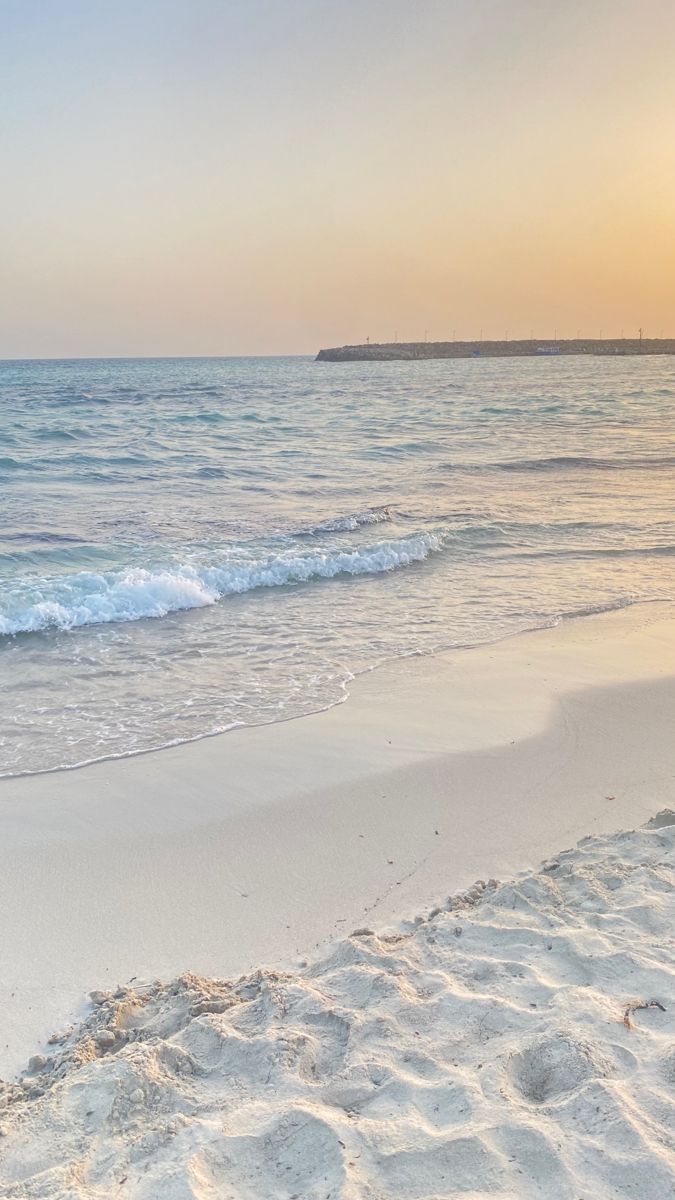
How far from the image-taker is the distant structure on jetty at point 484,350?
124 meters

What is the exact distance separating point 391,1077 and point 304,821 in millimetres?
2058

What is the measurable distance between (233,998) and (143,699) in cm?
350

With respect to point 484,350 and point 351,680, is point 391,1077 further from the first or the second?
point 484,350

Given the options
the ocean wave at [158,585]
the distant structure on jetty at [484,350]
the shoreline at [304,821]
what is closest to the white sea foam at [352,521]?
the ocean wave at [158,585]

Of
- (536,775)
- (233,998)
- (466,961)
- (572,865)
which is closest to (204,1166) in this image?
(233,998)

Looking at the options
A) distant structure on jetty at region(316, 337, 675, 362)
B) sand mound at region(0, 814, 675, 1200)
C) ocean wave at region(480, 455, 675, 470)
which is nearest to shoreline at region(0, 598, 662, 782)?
sand mound at region(0, 814, 675, 1200)

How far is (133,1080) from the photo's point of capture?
2.44 meters

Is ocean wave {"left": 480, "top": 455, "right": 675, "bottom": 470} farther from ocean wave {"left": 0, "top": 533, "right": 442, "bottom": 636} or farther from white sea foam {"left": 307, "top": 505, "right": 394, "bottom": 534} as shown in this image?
ocean wave {"left": 0, "top": 533, "right": 442, "bottom": 636}

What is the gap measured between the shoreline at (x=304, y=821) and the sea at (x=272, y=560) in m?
0.56

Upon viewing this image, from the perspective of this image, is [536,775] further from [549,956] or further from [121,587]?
[121,587]

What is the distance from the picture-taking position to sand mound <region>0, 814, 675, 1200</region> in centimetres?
206

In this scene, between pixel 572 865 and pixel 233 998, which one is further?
pixel 572 865

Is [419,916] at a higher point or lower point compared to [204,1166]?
lower

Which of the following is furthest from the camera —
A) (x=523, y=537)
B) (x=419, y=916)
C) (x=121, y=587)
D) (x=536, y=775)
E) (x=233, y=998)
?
(x=523, y=537)
